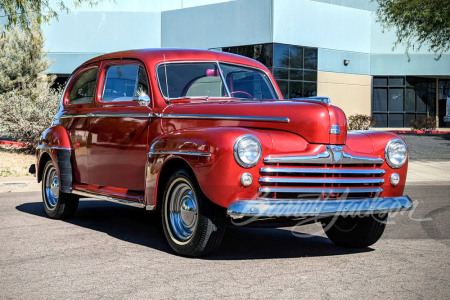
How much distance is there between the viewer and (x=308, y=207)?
17.9 ft

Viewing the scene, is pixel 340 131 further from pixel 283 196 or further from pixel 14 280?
pixel 14 280

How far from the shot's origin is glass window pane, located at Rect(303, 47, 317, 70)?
35219 mm

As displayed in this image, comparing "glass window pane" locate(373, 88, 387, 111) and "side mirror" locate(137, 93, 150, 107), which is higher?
"glass window pane" locate(373, 88, 387, 111)

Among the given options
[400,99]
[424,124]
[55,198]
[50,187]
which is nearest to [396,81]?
[400,99]

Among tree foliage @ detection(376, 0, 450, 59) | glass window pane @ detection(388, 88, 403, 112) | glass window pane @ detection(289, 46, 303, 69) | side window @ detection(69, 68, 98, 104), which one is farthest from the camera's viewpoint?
glass window pane @ detection(388, 88, 403, 112)

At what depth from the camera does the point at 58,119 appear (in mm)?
8555

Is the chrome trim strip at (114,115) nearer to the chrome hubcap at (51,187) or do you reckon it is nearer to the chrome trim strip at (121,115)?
the chrome trim strip at (121,115)

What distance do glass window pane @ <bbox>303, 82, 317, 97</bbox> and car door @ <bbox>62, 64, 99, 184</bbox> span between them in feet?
90.7

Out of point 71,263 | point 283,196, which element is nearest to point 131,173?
point 71,263

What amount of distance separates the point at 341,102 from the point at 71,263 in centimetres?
3355

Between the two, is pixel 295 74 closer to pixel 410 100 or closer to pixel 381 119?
pixel 381 119

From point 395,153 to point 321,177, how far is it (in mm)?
952

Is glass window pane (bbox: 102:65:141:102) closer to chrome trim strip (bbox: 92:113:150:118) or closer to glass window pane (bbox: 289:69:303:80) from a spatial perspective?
chrome trim strip (bbox: 92:113:150:118)
